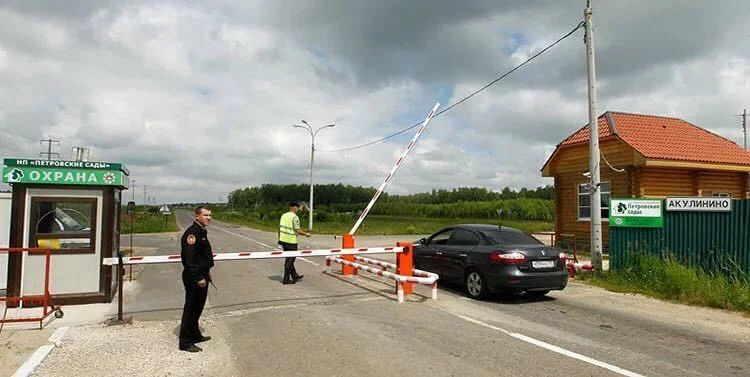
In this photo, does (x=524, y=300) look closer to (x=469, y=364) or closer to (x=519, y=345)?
(x=519, y=345)

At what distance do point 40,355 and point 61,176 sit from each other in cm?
376

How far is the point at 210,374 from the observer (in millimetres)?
5156

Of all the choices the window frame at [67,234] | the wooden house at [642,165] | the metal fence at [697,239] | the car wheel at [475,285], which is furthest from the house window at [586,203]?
the window frame at [67,234]

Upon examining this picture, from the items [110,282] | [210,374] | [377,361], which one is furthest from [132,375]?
[110,282]

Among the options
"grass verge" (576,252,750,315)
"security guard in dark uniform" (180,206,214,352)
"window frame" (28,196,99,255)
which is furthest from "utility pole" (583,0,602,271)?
"window frame" (28,196,99,255)

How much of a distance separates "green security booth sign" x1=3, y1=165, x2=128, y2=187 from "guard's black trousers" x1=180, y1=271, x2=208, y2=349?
3742 mm

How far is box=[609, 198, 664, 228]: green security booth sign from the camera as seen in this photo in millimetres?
11859

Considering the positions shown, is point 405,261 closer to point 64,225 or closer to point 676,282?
point 676,282

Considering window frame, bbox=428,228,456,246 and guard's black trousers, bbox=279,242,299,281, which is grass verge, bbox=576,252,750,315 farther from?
guard's black trousers, bbox=279,242,299,281

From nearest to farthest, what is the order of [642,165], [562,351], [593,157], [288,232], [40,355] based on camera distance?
[40,355] → [562,351] → [288,232] → [593,157] → [642,165]

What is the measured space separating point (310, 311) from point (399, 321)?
1.52 metres

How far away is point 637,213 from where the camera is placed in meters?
12.1

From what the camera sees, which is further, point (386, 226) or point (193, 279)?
point (386, 226)

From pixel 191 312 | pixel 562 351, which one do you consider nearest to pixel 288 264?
pixel 191 312
